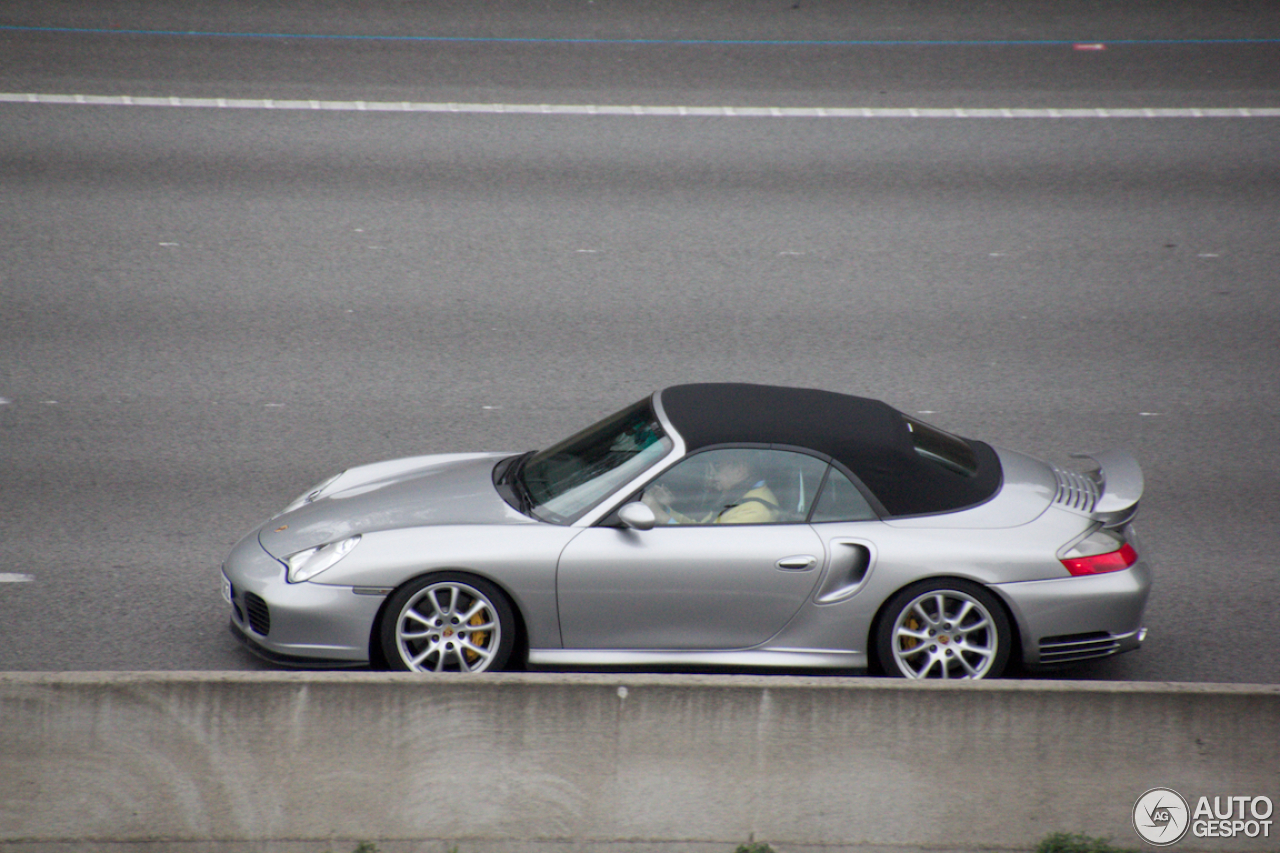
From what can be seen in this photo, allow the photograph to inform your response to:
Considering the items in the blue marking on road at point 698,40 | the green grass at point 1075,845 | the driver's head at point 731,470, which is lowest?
the green grass at point 1075,845

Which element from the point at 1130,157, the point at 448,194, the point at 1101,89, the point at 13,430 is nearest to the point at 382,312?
the point at 448,194

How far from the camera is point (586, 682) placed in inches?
178

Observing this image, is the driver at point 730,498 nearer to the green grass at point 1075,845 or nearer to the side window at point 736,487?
the side window at point 736,487

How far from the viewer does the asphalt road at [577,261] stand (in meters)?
7.14

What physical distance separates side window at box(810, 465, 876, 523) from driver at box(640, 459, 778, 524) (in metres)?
0.21

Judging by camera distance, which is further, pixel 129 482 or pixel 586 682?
pixel 129 482

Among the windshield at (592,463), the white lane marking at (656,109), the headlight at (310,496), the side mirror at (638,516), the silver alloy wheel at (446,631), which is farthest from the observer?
the white lane marking at (656,109)

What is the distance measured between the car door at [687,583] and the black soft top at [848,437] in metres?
0.37

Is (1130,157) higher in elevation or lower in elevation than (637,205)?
higher

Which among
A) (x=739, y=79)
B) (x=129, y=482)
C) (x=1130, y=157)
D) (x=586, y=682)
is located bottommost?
(x=586, y=682)

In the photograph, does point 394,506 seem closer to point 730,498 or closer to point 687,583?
point 687,583

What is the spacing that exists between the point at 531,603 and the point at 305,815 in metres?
1.34

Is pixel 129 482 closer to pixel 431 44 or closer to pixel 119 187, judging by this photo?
pixel 119 187

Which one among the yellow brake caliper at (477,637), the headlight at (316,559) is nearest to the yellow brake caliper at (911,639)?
the yellow brake caliper at (477,637)
